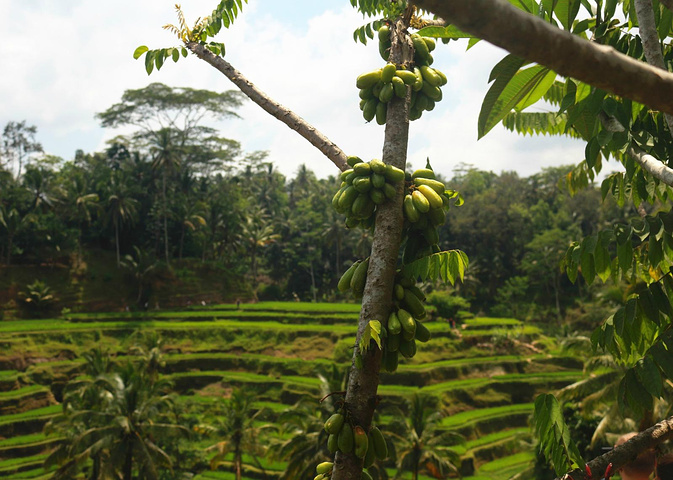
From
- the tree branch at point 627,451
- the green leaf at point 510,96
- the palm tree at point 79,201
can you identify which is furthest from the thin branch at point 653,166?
the palm tree at point 79,201

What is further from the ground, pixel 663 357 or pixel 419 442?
pixel 663 357

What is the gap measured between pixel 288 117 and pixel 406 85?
0.51m

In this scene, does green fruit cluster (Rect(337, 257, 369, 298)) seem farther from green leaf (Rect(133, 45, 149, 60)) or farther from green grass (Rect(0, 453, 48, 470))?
green grass (Rect(0, 453, 48, 470))


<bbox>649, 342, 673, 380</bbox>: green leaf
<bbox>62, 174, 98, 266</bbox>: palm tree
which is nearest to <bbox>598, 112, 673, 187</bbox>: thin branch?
<bbox>649, 342, 673, 380</bbox>: green leaf

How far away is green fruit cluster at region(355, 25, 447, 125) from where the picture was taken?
208cm

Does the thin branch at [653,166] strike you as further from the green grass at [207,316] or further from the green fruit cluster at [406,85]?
the green grass at [207,316]

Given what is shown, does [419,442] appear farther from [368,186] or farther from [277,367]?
[368,186]

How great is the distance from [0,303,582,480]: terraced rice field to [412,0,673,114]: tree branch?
16.2 m

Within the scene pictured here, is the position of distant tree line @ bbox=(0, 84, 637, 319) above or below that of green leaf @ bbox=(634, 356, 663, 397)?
above

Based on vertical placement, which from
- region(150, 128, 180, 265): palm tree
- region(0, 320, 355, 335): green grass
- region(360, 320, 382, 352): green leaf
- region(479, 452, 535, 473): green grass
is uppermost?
region(150, 128, 180, 265): palm tree

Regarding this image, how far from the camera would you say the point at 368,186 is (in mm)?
1972

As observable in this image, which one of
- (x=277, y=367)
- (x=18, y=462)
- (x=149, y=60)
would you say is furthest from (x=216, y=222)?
(x=149, y=60)

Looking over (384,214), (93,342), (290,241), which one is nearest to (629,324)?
(384,214)

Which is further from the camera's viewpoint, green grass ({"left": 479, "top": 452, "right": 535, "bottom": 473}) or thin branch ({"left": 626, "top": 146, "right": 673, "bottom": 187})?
green grass ({"left": 479, "top": 452, "right": 535, "bottom": 473})
